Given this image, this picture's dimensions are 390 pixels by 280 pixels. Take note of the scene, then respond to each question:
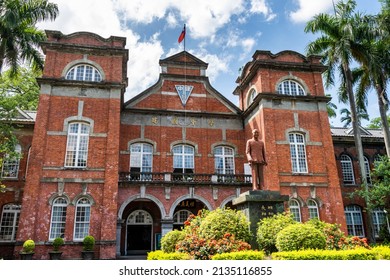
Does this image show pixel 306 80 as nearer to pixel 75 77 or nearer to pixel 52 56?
pixel 75 77

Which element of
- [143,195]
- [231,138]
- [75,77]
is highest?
[75,77]

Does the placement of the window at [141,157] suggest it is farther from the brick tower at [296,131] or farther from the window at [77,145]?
the brick tower at [296,131]

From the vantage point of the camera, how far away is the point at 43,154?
55.7 ft

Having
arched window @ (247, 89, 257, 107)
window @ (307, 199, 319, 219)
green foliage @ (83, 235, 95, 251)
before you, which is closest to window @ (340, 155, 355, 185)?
window @ (307, 199, 319, 219)

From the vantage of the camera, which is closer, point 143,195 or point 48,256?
point 48,256

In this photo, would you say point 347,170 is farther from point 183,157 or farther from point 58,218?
point 58,218

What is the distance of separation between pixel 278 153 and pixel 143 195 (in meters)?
8.23

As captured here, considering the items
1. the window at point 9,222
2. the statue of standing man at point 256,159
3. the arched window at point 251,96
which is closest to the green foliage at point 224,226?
the statue of standing man at point 256,159

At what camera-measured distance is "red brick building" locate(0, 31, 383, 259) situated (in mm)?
16594

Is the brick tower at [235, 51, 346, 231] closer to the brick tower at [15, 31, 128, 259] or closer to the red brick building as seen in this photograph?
the red brick building

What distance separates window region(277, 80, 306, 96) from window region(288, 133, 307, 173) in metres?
2.85

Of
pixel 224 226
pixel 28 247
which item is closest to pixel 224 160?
pixel 224 226

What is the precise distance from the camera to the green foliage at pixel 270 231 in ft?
30.9

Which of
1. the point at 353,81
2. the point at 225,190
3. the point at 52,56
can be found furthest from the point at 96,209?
the point at 353,81
